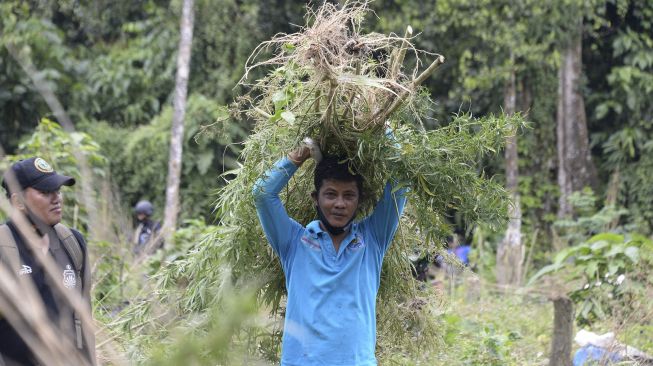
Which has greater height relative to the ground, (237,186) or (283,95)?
(283,95)

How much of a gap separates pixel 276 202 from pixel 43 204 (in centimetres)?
96

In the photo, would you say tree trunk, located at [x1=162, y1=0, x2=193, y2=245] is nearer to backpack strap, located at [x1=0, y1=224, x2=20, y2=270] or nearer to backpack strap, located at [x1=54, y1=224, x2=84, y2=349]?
backpack strap, located at [x1=54, y1=224, x2=84, y2=349]

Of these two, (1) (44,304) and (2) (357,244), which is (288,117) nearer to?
(2) (357,244)

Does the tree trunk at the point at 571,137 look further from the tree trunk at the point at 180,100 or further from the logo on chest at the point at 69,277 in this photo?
the logo on chest at the point at 69,277

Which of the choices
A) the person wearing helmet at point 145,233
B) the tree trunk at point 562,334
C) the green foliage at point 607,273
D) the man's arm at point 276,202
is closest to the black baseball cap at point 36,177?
the man's arm at point 276,202

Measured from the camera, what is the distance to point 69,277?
356 cm

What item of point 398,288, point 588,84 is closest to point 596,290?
point 398,288

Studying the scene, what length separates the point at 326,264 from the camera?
3.44 m

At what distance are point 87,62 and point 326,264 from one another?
11525mm

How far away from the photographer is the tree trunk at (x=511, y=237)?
994 centimetres

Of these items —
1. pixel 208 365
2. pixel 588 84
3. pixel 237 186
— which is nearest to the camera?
pixel 208 365

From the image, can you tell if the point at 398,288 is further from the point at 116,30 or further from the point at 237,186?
the point at 116,30

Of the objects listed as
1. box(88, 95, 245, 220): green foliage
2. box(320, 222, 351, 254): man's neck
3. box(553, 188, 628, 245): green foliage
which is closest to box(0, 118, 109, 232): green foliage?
box(88, 95, 245, 220): green foliage

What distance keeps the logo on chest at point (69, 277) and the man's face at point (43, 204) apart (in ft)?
0.66
